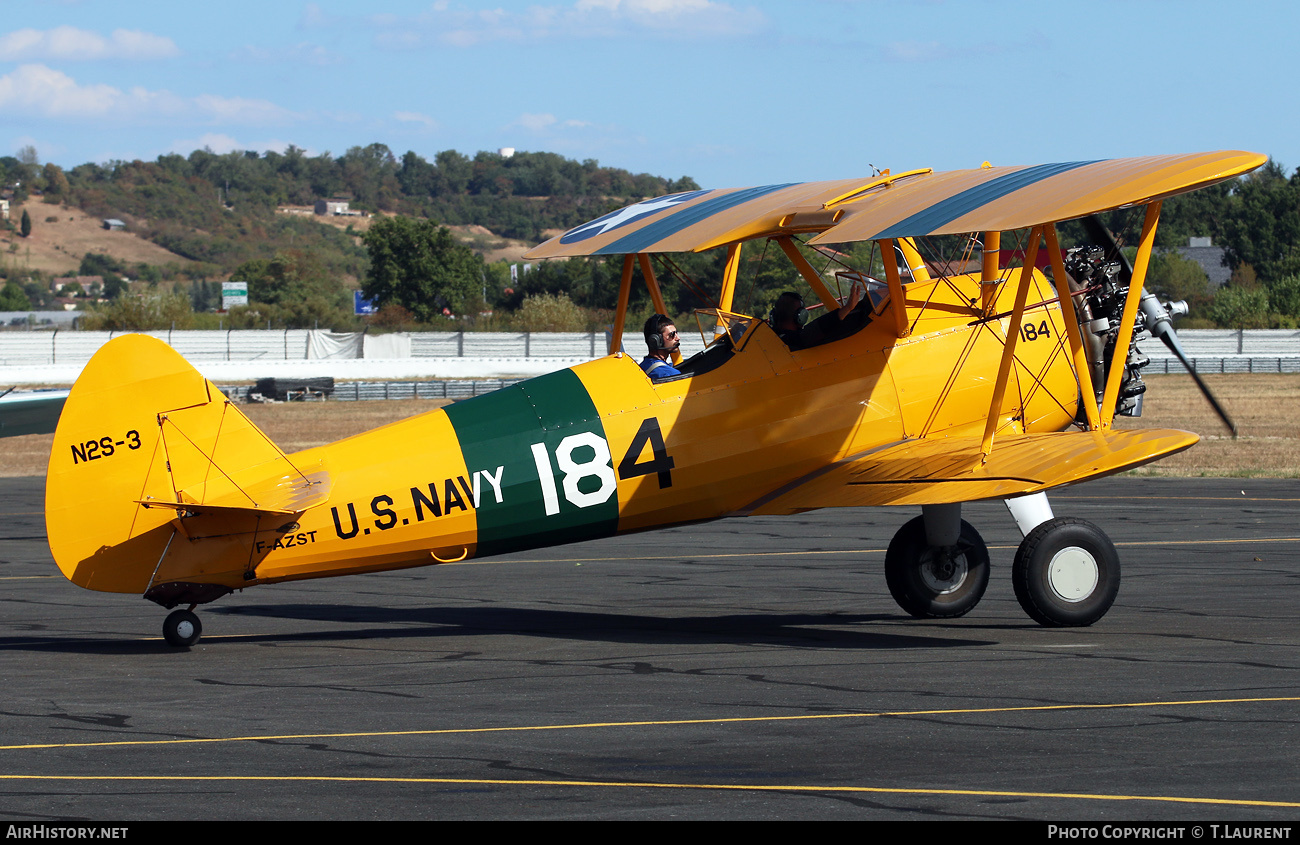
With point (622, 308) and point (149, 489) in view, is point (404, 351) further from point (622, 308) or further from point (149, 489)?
point (149, 489)

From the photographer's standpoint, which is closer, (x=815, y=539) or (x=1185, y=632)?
(x=1185, y=632)

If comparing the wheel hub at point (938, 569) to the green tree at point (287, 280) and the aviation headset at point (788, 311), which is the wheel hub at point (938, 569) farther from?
the green tree at point (287, 280)

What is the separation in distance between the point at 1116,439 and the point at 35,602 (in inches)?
366

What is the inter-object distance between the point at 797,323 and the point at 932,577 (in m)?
2.33

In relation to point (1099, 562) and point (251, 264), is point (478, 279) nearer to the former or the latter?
point (251, 264)

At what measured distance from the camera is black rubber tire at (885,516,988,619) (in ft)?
36.0

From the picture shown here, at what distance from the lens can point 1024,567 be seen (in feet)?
32.7

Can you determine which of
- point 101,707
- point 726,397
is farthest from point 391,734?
point 726,397

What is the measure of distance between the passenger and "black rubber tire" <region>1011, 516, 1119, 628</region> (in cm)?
212

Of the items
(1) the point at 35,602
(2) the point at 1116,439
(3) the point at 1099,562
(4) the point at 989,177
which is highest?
(4) the point at 989,177

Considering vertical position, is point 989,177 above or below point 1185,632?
above

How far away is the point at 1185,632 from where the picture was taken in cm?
991

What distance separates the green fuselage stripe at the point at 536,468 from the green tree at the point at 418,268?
267 ft

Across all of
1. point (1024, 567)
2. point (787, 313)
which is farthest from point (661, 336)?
point (1024, 567)
